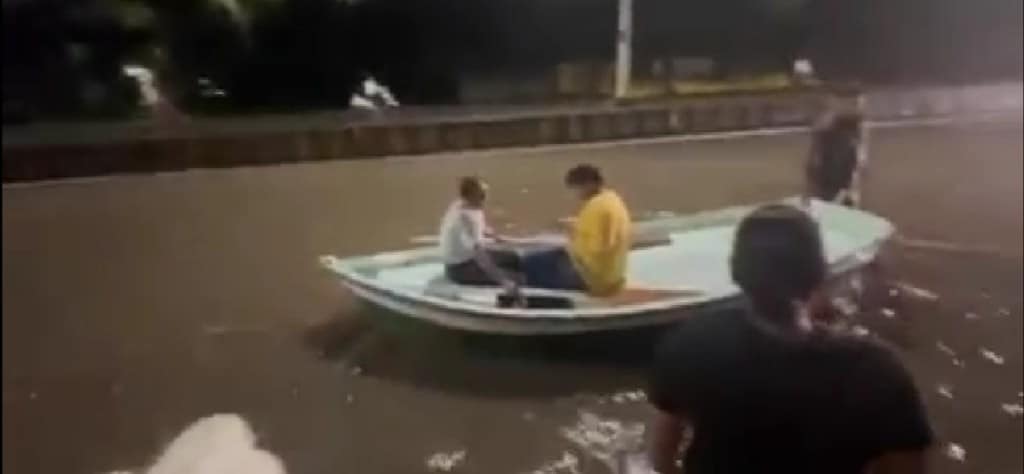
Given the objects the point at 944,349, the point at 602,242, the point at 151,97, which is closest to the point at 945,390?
the point at 944,349

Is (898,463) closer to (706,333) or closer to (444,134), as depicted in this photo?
(706,333)

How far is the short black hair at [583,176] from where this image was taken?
0.88 meters

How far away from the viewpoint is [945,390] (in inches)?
40.0

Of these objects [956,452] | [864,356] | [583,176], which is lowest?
[956,452]

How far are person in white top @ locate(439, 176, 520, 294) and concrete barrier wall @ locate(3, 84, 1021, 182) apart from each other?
3 cm

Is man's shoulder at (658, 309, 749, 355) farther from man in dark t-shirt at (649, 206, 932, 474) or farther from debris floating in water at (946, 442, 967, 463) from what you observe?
debris floating in water at (946, 442, 967, 463)

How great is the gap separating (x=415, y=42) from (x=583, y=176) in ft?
0.46

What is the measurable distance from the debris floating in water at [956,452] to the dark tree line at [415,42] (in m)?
0.27

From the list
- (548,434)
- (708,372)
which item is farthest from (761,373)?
(548,434)

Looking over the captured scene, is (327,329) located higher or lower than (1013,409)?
higher

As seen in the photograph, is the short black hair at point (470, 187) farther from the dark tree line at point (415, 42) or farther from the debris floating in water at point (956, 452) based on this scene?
the debris floating in water at point (956, 452)

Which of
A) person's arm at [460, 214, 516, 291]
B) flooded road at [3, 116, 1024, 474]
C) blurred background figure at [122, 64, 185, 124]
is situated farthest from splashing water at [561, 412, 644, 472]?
blurred background figure at [122, 64, 185, 124]

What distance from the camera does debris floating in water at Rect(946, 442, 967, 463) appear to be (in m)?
1.00

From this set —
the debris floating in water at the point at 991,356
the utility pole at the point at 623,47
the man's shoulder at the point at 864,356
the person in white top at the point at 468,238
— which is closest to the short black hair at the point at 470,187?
the person in white top at the point at 468,238
